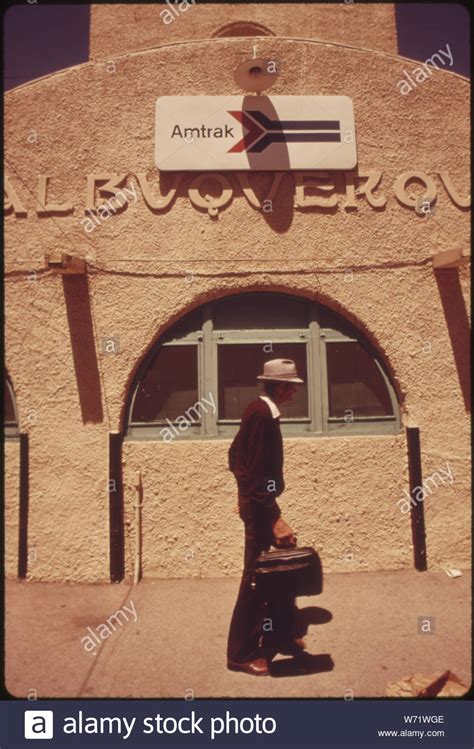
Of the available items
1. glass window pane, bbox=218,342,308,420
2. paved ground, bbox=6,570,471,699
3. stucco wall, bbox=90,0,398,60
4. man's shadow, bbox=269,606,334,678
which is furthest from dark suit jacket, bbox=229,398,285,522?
stucco wall, bbox=90,0,398,60

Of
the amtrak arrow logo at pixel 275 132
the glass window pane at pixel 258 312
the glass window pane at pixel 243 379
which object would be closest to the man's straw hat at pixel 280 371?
the glass window pane at pixel 243 379

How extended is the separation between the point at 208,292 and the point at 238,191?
3.41ft

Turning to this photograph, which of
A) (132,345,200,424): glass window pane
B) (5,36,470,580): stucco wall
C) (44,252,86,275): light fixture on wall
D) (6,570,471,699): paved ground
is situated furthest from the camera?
(132,345,200,424): glass window pane

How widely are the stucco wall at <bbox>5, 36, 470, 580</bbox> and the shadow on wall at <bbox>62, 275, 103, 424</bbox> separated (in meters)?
0.02

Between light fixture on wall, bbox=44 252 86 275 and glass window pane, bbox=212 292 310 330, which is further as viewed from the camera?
glass window pane, bbox=212 292 310 330

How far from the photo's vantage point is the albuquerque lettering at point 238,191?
441 cm

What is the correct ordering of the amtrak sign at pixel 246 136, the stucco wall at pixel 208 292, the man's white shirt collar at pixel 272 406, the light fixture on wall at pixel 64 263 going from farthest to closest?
the amtrak sign at pixel 246 136
the stucco wall at pixel 208 292
the light fixture on wall at pixel 64 263
the man's white shirt collar at pixel 272 406

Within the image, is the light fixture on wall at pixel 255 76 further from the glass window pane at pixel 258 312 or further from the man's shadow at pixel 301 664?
the man's shadow at pixel 301 664

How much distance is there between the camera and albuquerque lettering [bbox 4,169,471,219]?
14.5 feet

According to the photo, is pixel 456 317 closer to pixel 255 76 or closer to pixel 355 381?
pixel 355 381

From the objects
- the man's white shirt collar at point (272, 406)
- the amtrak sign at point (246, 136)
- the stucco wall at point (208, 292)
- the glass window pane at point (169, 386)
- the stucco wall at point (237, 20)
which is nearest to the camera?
the man's white shirt collar at point (272, 406)

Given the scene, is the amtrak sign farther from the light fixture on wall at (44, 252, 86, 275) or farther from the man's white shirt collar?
the man's white shirt collar

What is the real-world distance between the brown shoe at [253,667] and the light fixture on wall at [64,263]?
3356 mm

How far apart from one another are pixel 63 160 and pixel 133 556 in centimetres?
388
